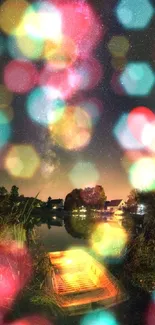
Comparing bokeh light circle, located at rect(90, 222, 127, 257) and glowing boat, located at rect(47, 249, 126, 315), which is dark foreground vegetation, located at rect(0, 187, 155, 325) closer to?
glowing boat, located at rect(47, 249, 126, 315)

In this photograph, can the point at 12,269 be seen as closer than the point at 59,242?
Yes

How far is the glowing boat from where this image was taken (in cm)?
787

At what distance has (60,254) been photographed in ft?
41.7

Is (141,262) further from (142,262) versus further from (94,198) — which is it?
(94,198)

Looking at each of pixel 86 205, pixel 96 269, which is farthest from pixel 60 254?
pixel 86 205

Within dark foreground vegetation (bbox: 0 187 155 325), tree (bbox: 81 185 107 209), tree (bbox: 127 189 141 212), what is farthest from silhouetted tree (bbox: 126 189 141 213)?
dark foreground vegetation (bbox: 0 187 155 325)

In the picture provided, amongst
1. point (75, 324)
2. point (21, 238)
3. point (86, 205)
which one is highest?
point (86, 205)

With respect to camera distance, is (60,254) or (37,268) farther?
(60,254)

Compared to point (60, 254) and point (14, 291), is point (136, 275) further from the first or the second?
point (14, 291)

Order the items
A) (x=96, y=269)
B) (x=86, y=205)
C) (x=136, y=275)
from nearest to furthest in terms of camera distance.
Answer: (x=96, y=269) → (x=136, y=275) → (x=86, y=205)

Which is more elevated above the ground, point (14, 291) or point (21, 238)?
point (21, 238)

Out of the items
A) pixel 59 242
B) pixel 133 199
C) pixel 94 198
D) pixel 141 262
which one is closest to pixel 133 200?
pixel 133 199

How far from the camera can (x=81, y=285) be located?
368 inches

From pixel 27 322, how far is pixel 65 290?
221 centimetres
